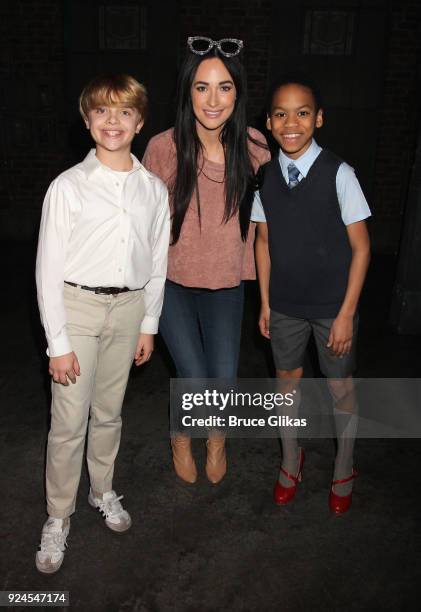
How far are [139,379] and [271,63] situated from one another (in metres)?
5.27

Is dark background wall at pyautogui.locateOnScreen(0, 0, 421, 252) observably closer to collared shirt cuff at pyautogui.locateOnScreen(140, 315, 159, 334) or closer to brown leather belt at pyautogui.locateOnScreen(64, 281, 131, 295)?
collared shirt cuff at pyautogui.locateOnScreen(140, 315, 159, 334)

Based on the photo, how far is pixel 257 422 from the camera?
12.1 feet

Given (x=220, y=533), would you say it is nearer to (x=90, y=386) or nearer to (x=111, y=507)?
(x=111, y=507)

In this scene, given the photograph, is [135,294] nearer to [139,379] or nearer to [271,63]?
[139,379]

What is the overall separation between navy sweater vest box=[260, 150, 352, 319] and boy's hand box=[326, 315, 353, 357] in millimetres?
73

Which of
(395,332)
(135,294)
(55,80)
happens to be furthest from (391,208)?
(135,294)

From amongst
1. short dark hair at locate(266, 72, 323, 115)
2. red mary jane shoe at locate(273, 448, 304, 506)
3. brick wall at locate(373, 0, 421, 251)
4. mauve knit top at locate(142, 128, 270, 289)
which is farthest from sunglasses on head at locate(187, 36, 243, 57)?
brick wall at locate(373, 0, 421, 251)

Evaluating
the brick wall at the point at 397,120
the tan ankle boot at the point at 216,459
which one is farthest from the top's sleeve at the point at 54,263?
the brick wall at the point at 397,120

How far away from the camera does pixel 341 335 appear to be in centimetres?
253

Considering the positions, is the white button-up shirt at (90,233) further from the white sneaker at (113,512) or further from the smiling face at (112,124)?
the white sneaker at (113,512)

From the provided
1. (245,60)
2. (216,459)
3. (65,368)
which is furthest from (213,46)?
(245,60)

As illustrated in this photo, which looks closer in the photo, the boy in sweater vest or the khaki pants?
the khaki pants


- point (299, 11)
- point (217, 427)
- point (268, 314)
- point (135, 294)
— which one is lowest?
point (217, 427)

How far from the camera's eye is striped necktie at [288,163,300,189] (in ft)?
8.09
